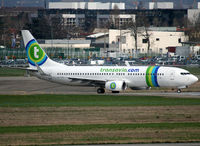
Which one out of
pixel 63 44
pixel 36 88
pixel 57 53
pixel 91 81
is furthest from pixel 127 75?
pixel 63 44

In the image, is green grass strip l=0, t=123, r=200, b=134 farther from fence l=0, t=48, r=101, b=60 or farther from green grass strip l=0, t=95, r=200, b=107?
fence l=0, t=48, r=101, b=60

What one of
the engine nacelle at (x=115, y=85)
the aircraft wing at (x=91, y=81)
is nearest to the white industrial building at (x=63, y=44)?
the aircraft wing at (x=91, y=81)

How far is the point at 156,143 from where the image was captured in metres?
27.5

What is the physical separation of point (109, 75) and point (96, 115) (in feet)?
57.4

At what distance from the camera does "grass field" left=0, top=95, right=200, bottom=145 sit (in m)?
28.9

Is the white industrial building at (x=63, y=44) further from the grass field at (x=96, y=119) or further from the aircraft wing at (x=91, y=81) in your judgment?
the grass field at (x=96, y=119)

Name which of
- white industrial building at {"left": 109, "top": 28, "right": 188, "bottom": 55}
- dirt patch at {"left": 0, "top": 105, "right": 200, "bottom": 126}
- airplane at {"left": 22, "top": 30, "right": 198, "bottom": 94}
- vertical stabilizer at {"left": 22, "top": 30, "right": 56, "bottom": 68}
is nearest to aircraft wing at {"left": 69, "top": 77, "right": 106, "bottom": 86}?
airplane at {"left": 22, "top": 30, "right": 198, "bottom": 94}

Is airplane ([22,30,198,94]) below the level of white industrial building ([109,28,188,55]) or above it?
below

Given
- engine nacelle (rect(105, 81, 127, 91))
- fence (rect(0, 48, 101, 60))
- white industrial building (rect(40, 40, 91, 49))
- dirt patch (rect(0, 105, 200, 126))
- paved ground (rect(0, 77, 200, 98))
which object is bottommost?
paved ground (rect(0, 77, 200, 98))

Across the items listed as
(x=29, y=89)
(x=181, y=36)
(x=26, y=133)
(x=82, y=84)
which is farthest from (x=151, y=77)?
(x=181, y=36)

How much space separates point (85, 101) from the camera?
150ft

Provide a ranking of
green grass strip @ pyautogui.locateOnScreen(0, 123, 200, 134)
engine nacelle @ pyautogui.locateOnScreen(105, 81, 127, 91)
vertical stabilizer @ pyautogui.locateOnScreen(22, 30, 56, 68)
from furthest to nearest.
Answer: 1. vertical stabilizer @ pyautogui.locateOnScreen(22, 30, 56, 68)
2. engine nacelle @ pyautogui.locateOnScreen(105, 81, 127, 91)
3. green grass strip @ pyautogui.locateOnScreen(0, 123, 200, 134)

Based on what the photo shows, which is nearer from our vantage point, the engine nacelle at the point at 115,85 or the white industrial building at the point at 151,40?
the engine nacelle at the point at 115,85

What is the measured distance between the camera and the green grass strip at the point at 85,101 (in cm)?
4328
